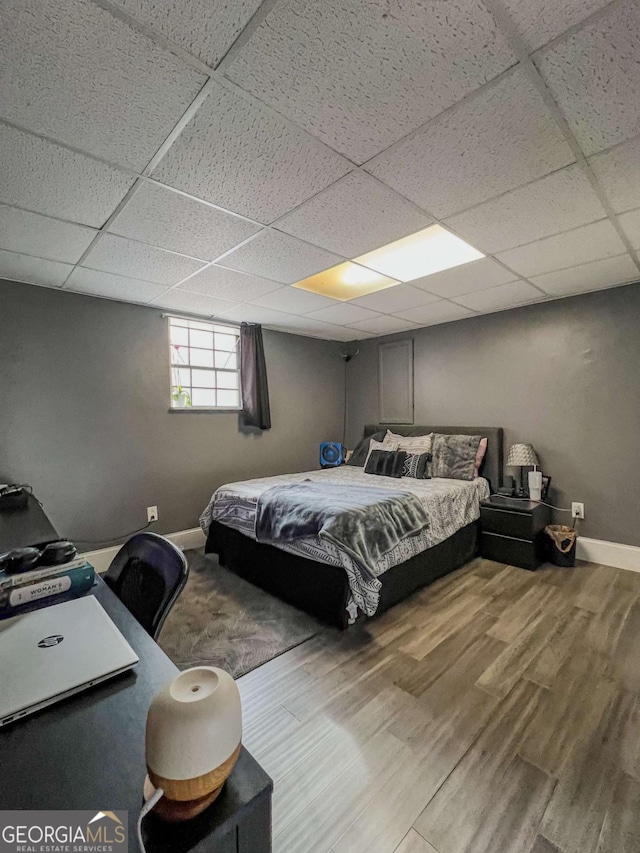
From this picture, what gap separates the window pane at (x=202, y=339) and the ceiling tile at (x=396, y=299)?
1629mm

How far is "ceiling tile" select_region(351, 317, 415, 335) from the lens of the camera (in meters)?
4.21

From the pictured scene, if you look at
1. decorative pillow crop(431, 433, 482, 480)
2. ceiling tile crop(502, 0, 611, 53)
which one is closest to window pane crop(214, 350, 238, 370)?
decorative pillow crop(431, 433, 482, 480)

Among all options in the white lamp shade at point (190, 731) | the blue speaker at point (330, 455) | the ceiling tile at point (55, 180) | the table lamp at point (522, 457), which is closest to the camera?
the white lamp shade at point (190, 731)

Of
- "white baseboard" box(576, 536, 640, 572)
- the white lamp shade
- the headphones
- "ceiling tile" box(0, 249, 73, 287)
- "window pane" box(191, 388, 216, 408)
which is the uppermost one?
"ceiling tile" box(0, 249, 73, 287)

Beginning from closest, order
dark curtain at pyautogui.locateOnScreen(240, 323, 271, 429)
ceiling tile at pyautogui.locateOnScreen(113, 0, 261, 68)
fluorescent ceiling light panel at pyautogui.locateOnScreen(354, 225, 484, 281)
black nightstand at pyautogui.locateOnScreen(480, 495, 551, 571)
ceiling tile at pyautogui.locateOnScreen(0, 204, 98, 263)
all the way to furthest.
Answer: ceiling tile at pyautogui.locateOnScreen(113, 0, 261, 68) → ceiling tile at pyautogui.locateOnScreen(0, 204, 98, 263) → fluorescent ceiling light panel at pyautogui.locateOnScreen(354, 225, 484, 281) → black nightstand at pyautogui.locateOnScreen(480, 495, 551, 571) → dark curtain at pyautogui.locateOnScreen(240, 323, 271, 429)

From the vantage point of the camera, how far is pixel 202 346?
4.07 meters

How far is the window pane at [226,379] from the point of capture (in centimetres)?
420

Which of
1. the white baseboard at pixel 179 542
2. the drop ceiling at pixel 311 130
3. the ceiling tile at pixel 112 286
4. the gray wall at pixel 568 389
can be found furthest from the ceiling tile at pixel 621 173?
the white baseboard at pixel 179 542

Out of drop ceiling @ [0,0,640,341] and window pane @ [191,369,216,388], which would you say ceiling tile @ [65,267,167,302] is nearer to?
drop ceiling @ [0,0,640,341]

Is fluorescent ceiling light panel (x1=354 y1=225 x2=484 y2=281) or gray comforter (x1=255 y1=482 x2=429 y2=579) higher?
fluorescent ceiling light panel (x1=354 y1=225 x2=484 y2=281)

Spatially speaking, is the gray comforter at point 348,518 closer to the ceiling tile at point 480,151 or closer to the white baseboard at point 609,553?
the white baseboard at point 609,553

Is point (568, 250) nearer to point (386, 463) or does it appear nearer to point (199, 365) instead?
point (386, 463)

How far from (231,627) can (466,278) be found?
9.90 feet

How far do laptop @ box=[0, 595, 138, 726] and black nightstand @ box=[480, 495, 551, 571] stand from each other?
3194mm
